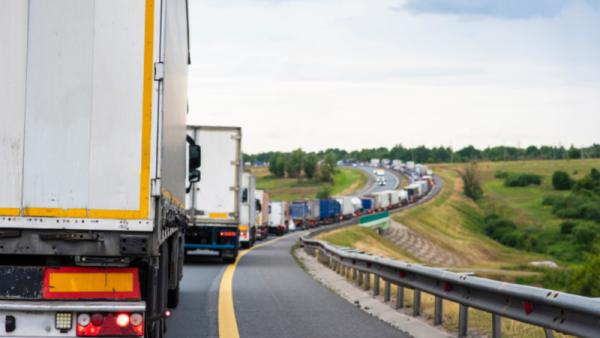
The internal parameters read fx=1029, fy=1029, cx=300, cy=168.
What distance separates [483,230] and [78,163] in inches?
4849

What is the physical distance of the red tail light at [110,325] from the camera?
7.57m

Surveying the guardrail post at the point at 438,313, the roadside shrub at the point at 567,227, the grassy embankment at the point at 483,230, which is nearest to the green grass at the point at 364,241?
the grassy embankment at the point at 483,230

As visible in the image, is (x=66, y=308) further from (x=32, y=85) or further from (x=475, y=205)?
(x=475, y=205)

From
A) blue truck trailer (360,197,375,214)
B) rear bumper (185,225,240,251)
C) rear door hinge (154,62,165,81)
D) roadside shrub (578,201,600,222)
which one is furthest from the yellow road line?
roadside shrub (578,201,600,222)

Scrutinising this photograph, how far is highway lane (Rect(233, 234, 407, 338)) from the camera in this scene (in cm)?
1197

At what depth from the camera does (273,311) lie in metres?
14.5

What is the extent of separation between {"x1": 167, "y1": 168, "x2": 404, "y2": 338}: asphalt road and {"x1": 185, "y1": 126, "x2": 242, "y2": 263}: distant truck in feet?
18.5

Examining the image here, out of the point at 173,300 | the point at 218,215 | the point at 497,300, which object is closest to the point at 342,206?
the point at 218,215

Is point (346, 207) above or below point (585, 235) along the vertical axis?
above

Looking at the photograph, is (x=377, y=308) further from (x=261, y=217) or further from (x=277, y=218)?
(x=277, y=218)

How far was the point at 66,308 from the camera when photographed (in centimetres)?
748

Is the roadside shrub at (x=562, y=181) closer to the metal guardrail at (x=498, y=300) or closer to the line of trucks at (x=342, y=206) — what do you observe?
the line of trucks at (x=342, y=206)

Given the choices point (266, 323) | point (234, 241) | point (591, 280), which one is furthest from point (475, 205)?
point (266, 323)

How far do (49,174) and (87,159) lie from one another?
0.30 meters
